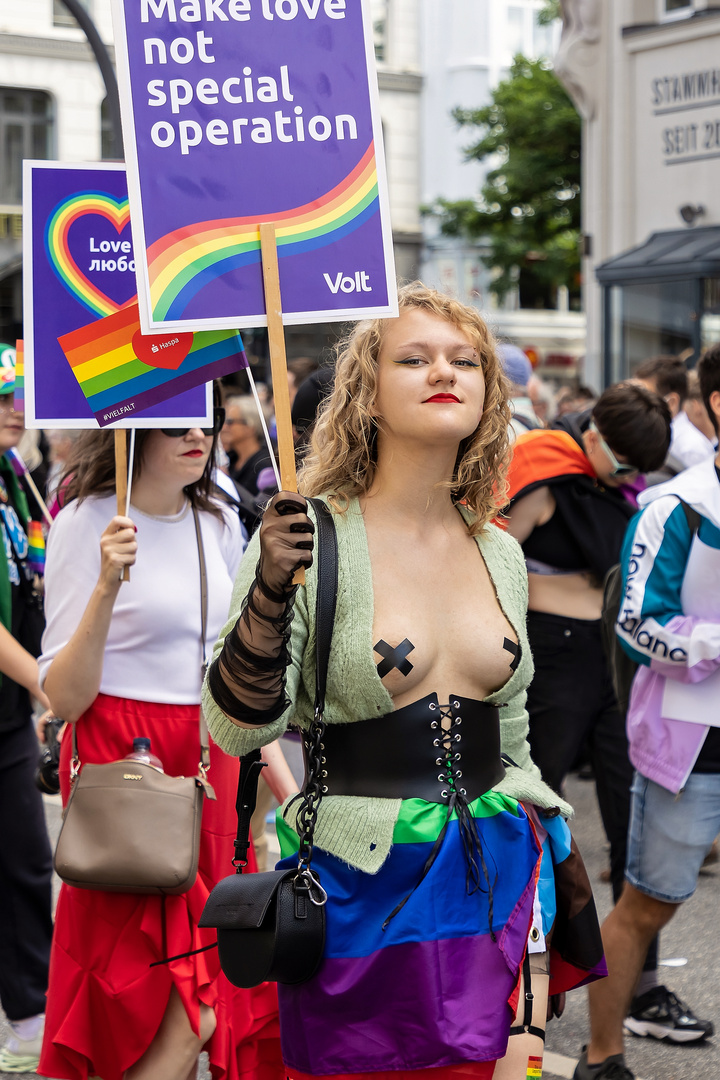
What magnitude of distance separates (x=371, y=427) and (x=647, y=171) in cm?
1665

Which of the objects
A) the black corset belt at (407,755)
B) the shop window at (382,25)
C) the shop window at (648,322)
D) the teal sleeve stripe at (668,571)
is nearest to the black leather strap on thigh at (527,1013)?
the black corset belt at (407,755)

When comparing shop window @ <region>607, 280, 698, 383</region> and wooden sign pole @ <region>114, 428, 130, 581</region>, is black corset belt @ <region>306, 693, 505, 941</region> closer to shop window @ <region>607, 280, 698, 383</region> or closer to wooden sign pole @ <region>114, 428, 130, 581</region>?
wooden sign pole @ <region>114, 428, 130, 581</region>

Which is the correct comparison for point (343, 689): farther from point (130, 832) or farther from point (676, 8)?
point (676, 8)

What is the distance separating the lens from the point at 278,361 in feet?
7.55

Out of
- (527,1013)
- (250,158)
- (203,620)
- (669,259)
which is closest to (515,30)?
→ (669,259)

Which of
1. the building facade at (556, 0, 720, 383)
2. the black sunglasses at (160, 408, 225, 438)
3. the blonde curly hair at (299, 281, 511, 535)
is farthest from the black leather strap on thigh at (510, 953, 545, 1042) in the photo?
the building facade at (556, 0, 720, 383)

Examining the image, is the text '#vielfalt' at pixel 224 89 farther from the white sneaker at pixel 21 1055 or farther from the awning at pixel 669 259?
the awning at pixel 669 259

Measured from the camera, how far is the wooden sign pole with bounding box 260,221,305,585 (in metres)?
2.23

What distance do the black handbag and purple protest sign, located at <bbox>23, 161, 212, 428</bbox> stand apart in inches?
45.9

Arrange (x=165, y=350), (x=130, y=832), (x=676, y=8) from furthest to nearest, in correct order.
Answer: (x=676, y=8), (x=130, y=832), (x=165, y=350)

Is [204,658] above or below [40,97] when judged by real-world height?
below

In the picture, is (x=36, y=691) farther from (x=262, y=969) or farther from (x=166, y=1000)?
(x=262, y=969)

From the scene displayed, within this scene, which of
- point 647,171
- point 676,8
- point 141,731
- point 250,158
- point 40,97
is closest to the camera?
point 250,158

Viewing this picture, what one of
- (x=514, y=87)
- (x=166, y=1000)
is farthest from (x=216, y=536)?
(x=514, y=87)
